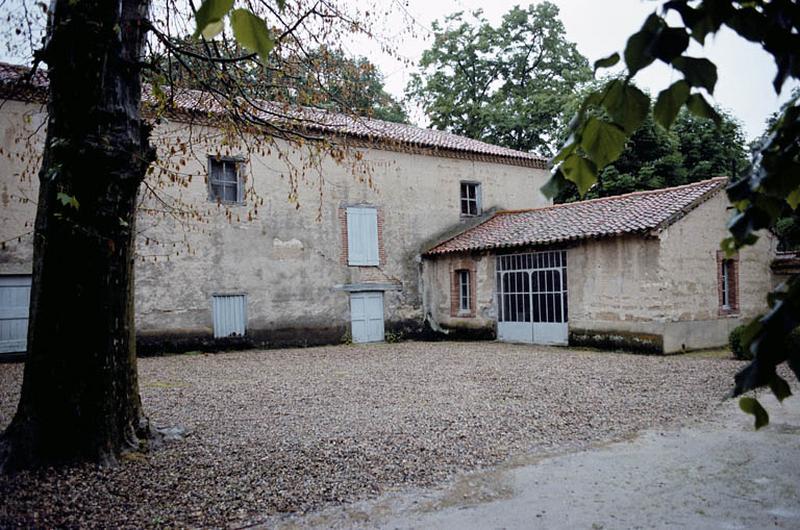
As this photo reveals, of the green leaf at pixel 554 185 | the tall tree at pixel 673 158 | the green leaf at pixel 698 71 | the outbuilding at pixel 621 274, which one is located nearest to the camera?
the green leaf at pixel 698 71

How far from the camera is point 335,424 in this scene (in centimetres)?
609

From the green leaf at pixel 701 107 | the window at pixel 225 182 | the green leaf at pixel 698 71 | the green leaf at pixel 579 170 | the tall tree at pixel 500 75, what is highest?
the tall tree at pixel 500 75

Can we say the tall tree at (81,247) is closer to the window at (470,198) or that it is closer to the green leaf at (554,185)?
the green leaf at (554,185)

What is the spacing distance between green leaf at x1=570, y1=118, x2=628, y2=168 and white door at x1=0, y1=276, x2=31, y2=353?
1334 cm

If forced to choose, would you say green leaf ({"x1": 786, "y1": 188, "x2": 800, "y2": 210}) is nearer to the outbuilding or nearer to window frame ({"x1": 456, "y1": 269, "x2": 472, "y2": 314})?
the outbuilding

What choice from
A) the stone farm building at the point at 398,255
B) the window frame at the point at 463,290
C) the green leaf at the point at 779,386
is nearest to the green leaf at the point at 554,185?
the green leaf at the point at 779,386

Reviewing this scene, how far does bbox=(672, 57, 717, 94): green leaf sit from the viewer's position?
3.98ft

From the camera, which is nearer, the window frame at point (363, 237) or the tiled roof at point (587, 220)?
the tiled roof at point (587, 220)

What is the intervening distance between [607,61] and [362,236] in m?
14.9

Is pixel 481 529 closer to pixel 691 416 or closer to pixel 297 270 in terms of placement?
pixel 691 416

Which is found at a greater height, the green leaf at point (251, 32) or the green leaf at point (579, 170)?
the green leaf at point (251, 32)

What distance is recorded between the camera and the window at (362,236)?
1587cm

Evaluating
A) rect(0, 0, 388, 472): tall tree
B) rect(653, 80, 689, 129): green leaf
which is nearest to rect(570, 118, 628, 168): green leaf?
rect(653, 80, 689, 129): green leaf

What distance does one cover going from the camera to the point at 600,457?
15.8ft
